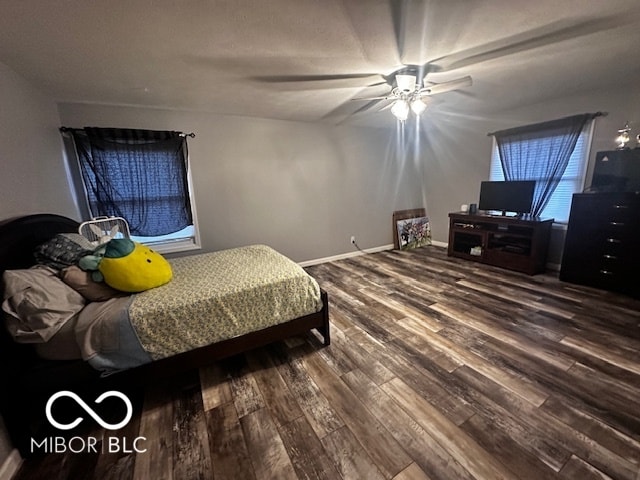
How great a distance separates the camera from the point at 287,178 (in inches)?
152

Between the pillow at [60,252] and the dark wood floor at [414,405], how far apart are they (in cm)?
103

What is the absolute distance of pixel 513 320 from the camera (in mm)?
2389

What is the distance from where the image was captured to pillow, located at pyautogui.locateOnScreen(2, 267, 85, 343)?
131 cm

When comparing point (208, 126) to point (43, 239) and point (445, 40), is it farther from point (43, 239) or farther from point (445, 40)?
point (445, 40)

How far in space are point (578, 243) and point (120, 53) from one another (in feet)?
15.6

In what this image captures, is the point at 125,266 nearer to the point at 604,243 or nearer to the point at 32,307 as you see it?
the point at 32,307

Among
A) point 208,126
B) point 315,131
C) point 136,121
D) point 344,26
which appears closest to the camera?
point 344,26

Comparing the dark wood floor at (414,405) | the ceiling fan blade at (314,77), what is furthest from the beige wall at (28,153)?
the ceiling fan blade at (314,77)

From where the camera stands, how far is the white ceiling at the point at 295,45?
56.0 inches

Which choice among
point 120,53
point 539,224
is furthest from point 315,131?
point 539,224

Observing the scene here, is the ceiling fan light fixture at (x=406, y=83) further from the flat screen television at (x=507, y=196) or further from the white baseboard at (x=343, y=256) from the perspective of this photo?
the white baseboard at (x=343, y=256)

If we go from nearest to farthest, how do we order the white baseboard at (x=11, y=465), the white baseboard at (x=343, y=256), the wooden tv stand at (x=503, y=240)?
the white baseboard at (x=11, y=465) → the wooden tv stand at (x=503, y=240) → the white baseboard at (x=343, y=256)

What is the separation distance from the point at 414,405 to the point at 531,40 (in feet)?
8.51

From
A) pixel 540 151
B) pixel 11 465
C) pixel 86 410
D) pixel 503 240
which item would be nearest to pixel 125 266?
pixel 86 410
